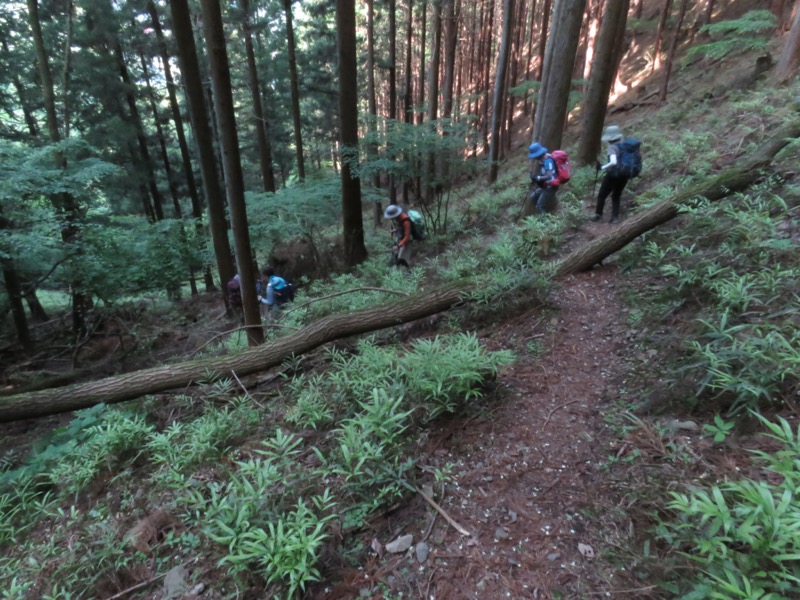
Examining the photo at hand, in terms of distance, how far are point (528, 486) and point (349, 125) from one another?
30.1ft

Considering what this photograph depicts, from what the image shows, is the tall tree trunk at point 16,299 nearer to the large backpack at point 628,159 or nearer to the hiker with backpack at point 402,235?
the hiker with backpack at point 402,235

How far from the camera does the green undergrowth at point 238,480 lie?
2.32m

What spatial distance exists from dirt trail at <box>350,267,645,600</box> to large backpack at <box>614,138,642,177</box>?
3.78 meters

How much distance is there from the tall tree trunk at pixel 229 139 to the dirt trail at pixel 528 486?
398 centimetres

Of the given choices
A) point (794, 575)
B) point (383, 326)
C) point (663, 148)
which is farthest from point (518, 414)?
point (663, 148)

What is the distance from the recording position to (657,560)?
6.07 ft

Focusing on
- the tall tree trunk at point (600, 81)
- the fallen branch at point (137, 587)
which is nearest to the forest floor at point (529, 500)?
the fallen branch at point (137, 587)

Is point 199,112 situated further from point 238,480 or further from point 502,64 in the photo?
point 502,64

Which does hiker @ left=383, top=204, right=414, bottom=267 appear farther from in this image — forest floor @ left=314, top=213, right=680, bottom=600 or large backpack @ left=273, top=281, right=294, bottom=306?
forest floor @ left=314, top=213, right=680, bottom=600

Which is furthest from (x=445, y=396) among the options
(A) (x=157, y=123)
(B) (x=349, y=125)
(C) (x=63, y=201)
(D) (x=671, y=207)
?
(A) (x=157, y=123)

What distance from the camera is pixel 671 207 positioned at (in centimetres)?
520

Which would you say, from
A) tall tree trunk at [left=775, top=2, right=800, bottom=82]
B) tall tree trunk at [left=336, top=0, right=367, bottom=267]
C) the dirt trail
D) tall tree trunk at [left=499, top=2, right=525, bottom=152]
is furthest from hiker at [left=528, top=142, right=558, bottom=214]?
tall tree trunk at [left=499, top=2, right=525, bottom=152]

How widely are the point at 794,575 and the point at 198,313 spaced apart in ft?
51.9

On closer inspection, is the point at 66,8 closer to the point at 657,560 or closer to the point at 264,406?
the point at 264,406
